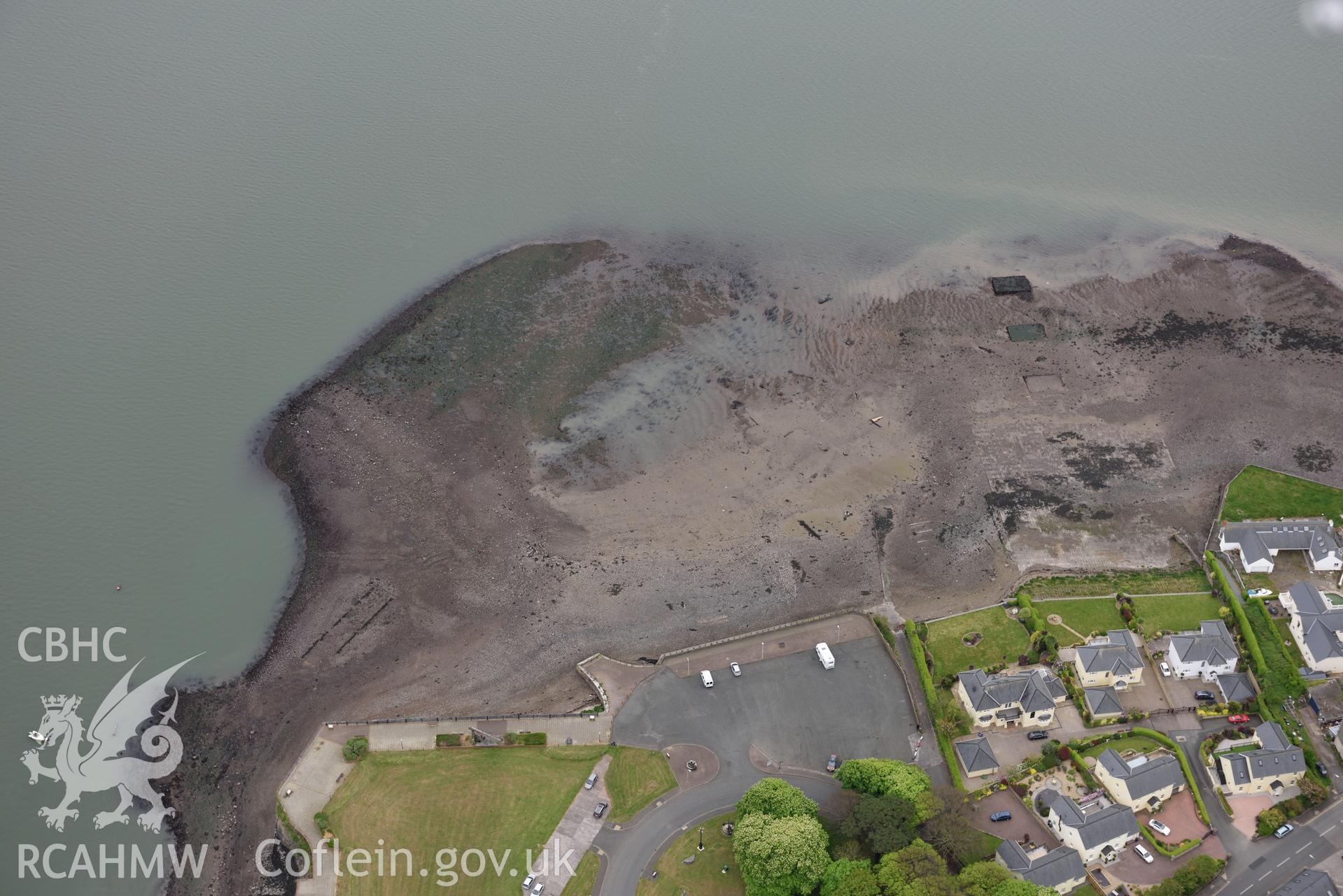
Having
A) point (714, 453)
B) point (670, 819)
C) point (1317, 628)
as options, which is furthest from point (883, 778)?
point (714, 453)

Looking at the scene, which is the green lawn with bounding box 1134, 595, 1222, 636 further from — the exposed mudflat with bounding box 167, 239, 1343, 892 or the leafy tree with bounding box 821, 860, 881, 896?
the leafy tree with bounding box 821, 860, 881, 896

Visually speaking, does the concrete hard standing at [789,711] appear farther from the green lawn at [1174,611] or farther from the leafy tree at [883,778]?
the green lawn at [1174,611]

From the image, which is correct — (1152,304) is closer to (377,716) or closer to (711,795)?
(711,795)

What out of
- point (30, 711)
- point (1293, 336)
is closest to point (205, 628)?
point (30, 711)

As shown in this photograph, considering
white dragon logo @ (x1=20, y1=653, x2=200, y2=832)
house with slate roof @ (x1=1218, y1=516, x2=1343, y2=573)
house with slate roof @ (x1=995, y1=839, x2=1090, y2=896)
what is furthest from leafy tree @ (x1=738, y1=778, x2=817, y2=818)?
house with slate roof @ (x1=1218, y1=516, x2=1343, y2=573)

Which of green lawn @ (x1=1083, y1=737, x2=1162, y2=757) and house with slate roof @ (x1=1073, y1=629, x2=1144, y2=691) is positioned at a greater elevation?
house with slate roof @ (x1=1073, y1=629, x2=1144, y2=691)
